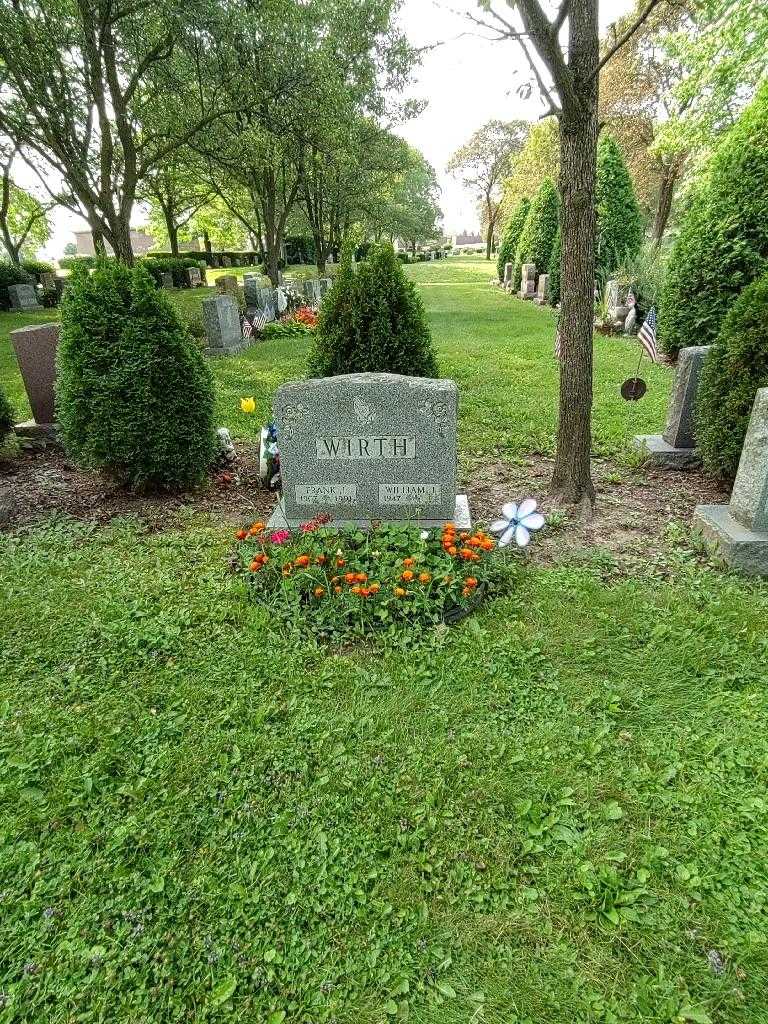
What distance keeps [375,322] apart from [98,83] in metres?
9.56

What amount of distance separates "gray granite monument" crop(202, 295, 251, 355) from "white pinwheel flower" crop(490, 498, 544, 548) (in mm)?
9339

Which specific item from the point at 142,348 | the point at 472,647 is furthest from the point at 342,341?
the point at 472,647

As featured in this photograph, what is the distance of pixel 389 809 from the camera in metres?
2.15

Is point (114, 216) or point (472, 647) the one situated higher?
point (114, 216)

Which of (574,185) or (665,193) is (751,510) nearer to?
(574,185)

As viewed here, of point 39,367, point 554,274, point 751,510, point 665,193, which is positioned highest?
point 665,193

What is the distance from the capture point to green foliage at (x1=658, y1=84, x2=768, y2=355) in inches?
277

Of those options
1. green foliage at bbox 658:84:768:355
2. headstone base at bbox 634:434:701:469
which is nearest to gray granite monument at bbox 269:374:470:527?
headstone base at bbox 634:434:701:469

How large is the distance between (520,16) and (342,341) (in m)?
2.46

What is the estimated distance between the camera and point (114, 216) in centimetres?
1109

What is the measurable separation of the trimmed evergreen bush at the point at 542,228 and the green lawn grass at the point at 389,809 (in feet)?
57.9

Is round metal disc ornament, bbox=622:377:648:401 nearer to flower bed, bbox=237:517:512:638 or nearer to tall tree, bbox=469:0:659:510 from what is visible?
tall tree, bbox=469:0:659:510

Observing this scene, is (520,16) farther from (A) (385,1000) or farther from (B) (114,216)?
(B) (114,216)

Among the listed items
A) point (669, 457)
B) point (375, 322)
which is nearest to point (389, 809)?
point (375, 322)
